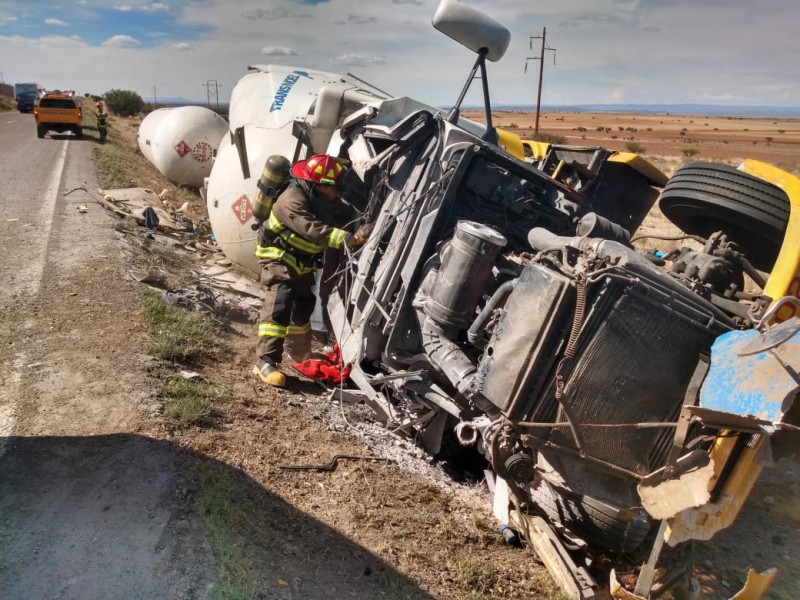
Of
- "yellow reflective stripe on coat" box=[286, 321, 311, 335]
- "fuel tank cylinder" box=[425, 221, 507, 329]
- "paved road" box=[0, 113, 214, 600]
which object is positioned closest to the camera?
"paved road" box=[0, 113, 214, 600]

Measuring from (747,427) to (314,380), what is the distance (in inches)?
129

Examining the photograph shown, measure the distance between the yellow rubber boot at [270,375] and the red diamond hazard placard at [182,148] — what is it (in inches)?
324

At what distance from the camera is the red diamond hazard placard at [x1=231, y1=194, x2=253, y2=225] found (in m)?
6.61

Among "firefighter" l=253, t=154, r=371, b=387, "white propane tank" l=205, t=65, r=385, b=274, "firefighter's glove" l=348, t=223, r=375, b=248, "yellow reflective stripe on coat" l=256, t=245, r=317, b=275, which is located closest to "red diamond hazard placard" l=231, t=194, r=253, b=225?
"white propane tank" l=205, t=65, r=385, b=274

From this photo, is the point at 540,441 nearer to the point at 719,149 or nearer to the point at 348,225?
the point at 348,225

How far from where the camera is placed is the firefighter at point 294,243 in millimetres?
4602

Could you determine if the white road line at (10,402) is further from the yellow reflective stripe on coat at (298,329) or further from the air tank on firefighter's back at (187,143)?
the air tank on firefighter's back at (187,143)

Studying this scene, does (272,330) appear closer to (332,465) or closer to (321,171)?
(321,171)

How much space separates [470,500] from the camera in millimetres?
3654

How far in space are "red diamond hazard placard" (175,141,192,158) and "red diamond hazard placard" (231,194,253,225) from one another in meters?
5.66

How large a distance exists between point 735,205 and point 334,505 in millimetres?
2871

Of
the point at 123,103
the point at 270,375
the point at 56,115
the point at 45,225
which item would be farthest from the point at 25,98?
the point at 270,375

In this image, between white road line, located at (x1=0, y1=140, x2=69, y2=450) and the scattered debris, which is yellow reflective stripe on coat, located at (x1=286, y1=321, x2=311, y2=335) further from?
white road line, located at (x1=0, y1=140, x2=69, y2=450)

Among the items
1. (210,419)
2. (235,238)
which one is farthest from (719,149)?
(210,419)
